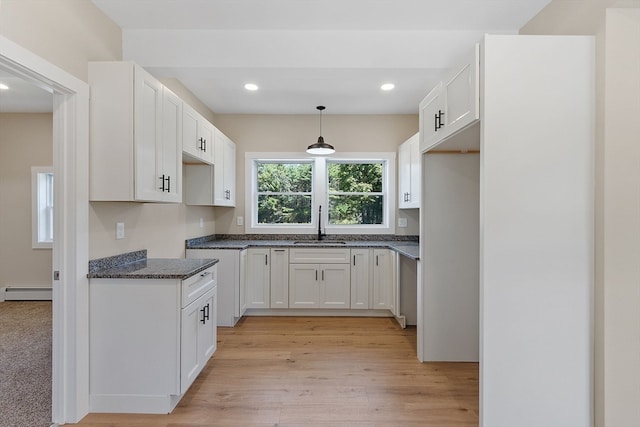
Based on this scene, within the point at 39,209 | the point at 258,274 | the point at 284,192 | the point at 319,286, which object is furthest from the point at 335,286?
the point at 39,209

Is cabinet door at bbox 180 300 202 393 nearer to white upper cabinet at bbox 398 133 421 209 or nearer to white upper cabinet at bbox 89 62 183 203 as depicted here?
white upper cabinet at bbox 89 62 183 203

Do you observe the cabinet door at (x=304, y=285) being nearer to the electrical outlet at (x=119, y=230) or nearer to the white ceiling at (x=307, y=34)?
the electrical outlet at (x=119, y=230)

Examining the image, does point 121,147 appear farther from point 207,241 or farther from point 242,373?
point 207,241

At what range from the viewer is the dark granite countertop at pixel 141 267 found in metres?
2.02

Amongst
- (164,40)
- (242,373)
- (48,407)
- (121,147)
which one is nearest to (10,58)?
(121,147)

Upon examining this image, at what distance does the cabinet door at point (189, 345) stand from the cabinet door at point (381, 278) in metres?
2.16

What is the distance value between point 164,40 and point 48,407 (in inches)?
105

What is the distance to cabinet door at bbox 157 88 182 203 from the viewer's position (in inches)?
94.7

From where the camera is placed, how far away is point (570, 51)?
1.69m

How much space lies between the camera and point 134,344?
2.02m

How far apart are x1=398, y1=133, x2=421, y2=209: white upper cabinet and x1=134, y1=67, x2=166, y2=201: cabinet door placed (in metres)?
2.47

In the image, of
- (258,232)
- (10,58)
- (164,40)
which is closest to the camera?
(10,58)

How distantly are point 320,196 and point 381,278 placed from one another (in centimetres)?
137

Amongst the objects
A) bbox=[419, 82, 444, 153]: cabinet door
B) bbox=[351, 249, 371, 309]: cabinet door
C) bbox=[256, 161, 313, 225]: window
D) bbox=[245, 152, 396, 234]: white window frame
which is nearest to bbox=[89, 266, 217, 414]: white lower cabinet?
bbox=[419, 82, 444, 153]: cabinet door
